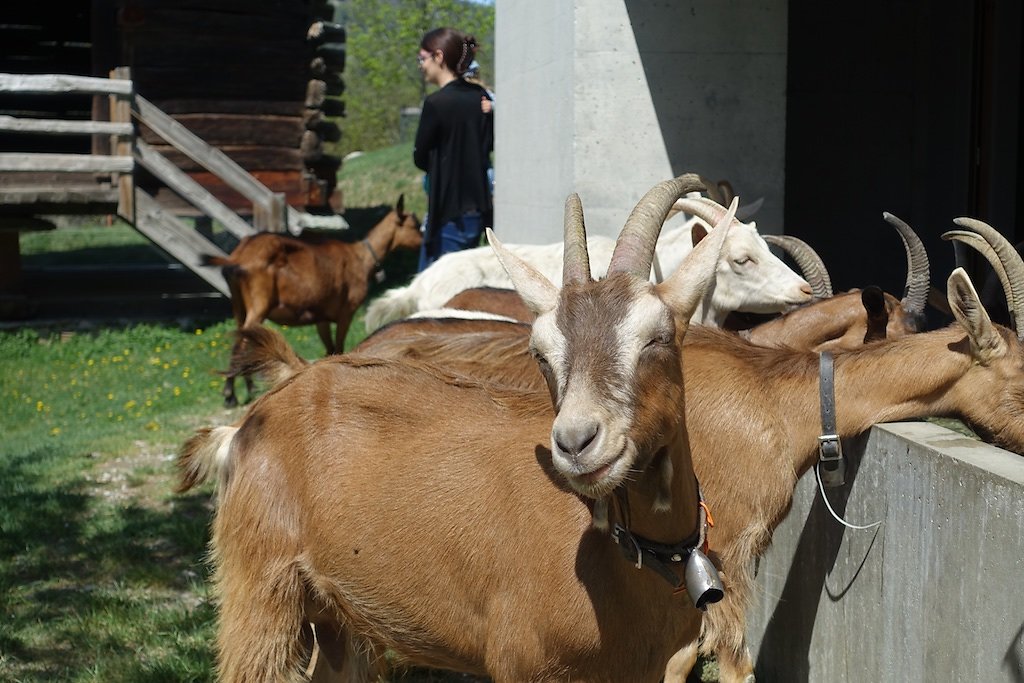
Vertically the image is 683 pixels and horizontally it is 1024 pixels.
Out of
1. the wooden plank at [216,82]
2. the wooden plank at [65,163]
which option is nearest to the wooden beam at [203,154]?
the wooden plank at [65,163]

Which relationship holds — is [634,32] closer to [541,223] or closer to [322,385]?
[541,223]

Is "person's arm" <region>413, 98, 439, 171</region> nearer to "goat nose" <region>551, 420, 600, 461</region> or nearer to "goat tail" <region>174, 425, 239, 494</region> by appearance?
"goat tail" <region>174, 425, 239, 494</region>

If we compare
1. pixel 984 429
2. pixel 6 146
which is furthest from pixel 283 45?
pixel 984 429

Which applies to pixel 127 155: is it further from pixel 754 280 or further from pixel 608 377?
pixel 608 377

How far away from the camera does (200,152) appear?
12820mm

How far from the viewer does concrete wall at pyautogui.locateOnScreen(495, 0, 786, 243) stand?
6.61 m

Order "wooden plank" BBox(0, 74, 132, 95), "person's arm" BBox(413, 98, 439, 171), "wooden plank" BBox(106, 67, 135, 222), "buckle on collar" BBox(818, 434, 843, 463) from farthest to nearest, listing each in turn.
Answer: "wooden plank" BBox(106, 67, 135, 222) < "wooden plank" BBox(0, 74, 132, 95) < "person's arm" BBox(413, 98, 439, 171) < "buckle on collar" BBox(818, 434, 843, 463)

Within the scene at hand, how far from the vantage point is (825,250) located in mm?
9992

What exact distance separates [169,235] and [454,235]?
5.35 m

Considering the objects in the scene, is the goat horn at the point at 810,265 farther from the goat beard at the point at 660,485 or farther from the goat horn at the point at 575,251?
the goat beard at the point at 660,485

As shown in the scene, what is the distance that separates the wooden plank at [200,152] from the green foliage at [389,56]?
18878 mm

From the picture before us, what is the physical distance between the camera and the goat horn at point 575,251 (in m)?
2.83

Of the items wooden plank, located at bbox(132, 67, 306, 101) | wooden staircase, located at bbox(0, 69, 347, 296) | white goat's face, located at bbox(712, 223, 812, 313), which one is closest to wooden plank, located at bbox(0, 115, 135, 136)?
wooden staircase, located at bbox(0, 69, 347, 296)

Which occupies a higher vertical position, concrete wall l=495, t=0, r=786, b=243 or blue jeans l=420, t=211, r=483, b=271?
concrete wall l=495, t=0, r=786, b=243
